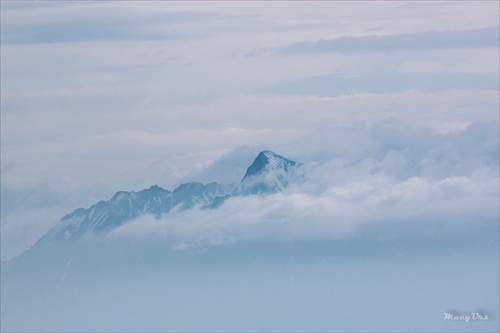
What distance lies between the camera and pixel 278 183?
18812mm

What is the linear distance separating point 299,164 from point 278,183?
537mm

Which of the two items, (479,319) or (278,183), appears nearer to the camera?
(479,319)

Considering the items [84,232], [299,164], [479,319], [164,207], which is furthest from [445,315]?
[84,232]

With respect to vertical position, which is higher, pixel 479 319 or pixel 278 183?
pixel 278 183

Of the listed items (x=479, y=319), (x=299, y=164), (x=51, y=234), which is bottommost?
(x=479, y=319)

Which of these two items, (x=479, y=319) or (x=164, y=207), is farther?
(x=164, y=207)

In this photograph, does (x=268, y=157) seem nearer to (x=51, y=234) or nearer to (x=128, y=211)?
(x=128, y=211)

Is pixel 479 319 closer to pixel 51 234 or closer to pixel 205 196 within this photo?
pixel 205 196

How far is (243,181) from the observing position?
18.8 m

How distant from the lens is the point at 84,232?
18.7 metres

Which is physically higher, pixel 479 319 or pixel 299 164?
pixel 299 164

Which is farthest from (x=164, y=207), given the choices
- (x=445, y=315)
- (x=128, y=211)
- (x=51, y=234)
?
(x=445, y=315)

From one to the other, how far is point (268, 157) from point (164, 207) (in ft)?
6.96

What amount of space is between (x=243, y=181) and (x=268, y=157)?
0.70 meters
